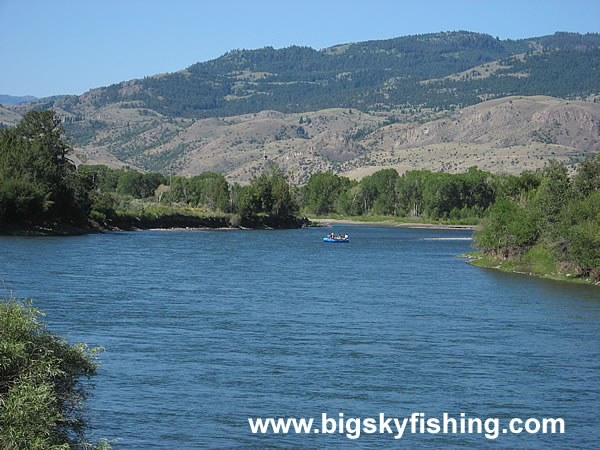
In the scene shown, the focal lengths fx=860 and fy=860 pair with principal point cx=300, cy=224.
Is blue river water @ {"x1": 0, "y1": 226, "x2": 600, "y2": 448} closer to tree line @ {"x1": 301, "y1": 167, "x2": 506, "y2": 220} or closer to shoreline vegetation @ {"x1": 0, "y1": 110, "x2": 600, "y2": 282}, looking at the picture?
shoreline vegetation @ {"x1": 0, "y1": 110, "x2": 600, "y2": 282}

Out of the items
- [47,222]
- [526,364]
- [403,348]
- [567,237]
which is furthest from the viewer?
[47,222]

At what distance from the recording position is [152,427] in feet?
61.0

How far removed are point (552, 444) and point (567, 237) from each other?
34060 millimetres

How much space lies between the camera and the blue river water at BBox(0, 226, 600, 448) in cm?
1941

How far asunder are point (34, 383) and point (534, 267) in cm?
4801

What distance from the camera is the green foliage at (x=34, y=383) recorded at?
12633mm

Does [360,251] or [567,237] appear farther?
[360,251]

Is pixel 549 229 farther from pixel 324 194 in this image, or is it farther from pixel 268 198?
pixel 324 194

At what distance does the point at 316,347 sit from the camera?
2827cm

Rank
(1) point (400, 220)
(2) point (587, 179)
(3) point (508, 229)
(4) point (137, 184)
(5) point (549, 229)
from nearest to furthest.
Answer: (5) point (549, 229)
(2) point (587, 179)
(3) point (508, 229)
(1) point (400, 220)
(4) point (137, 184)

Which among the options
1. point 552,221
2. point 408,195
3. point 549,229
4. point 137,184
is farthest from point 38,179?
point 408,195

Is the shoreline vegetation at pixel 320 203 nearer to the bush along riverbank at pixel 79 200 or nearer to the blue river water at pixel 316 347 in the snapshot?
the bush along riverbank at pixel 79 200

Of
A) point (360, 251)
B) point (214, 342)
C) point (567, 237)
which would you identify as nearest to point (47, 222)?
point (360, 251)

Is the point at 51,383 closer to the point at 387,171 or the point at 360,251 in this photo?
the point at 360,251
